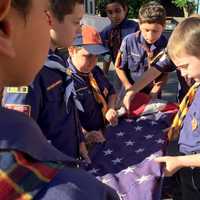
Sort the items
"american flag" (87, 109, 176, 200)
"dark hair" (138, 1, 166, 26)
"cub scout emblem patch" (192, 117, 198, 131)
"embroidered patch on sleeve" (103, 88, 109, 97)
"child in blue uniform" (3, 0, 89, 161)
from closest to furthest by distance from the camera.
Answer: "child in blue uniform" (3, 0, 89, 161) < "american flag" (87, 109, 176, 200) < "cub scout emblem patch" (192, 117, 198, 131) < "embroidered patch on sleeve" (103, 88, 109, 97) < "dark hair" (138, 1, 166, 26)

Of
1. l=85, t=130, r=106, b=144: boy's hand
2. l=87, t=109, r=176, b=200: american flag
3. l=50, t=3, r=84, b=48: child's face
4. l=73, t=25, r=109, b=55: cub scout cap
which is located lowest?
l=87, t=109, r=176, b=200: american flag

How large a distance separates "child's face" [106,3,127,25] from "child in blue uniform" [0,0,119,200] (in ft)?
15.8

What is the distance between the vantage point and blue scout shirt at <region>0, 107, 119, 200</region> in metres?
0.59

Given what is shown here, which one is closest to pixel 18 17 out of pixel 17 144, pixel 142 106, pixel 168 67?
pixel 17 144

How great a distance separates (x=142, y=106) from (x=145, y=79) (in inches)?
13.3

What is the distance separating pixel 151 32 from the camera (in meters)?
4.24

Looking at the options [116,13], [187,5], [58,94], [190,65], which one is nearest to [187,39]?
[190,65]

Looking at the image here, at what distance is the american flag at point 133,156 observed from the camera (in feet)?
7.86

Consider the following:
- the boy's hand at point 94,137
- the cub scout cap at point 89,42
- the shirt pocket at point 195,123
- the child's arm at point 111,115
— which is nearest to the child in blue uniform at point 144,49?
the child's arm at point 111,115

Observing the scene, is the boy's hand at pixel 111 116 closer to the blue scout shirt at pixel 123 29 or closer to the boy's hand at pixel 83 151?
the boy's hand at pixel 83 151

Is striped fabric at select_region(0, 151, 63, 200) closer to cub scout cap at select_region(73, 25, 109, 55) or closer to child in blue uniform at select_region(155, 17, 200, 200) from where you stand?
child in blue uniform at select_region(155, 17, 200, 200)

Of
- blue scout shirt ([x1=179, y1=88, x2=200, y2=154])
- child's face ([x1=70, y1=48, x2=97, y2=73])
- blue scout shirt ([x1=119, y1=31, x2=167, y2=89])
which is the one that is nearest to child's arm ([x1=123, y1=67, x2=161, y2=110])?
child's face ([x1=70, y1=48, x2=97, y2=73])

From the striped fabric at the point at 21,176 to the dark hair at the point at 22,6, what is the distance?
0.21m

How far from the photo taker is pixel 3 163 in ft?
1.97
